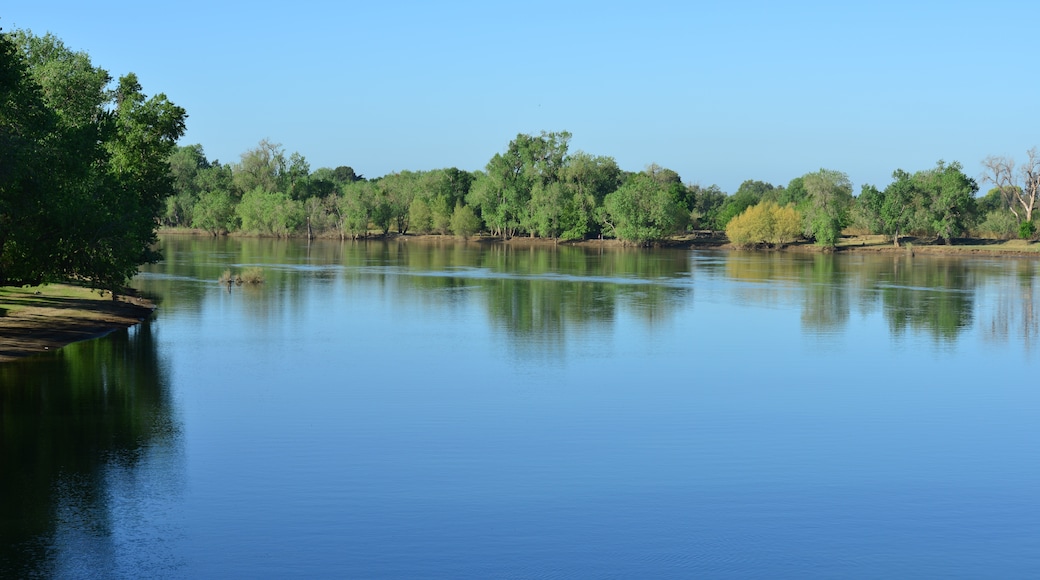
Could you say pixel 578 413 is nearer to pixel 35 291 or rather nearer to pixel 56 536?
pixel 56 536

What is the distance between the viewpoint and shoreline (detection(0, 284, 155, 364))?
120 ft

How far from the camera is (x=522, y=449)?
78.5 feet

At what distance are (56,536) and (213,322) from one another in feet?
104

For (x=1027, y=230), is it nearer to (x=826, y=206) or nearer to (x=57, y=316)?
(x=826, y=206)

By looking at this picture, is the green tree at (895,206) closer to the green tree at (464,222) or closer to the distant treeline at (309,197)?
the distant treeline at (309,197)

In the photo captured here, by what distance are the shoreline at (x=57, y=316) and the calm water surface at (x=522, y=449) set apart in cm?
146

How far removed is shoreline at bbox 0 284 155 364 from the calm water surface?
4.80 feet

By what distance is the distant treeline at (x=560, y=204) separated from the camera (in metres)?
136

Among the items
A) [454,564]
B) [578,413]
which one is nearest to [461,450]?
[578,413]

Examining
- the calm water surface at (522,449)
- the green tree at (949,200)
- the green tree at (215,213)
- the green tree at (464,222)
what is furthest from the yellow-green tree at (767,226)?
the calm water surface at (522,449)

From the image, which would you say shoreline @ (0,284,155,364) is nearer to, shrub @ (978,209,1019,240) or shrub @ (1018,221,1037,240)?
shrub @ (1018,221,1037,240)

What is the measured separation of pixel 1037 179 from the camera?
452ft

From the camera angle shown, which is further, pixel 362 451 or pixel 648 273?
pixel 648 273

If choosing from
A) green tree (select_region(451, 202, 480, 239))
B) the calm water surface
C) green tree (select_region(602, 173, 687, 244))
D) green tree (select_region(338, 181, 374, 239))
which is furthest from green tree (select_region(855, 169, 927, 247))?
the calm water surface
